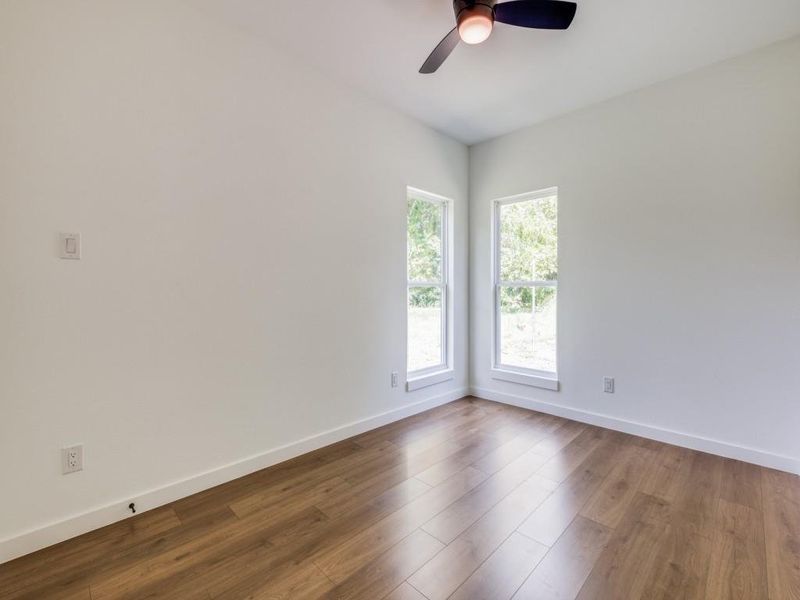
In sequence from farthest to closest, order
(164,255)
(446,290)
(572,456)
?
(446,290) < (572,456) < (164,255)

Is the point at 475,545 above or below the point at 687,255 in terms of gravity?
below

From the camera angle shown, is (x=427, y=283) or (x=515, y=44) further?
(x=427, y=283)

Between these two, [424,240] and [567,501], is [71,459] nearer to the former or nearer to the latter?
[567,501]

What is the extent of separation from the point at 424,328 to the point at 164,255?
89.9 inches

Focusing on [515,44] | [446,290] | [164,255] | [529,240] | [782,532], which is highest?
[515,44]

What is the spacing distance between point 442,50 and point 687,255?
2.22 metres

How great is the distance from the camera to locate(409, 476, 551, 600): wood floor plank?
1.42m

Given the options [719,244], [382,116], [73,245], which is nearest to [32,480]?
[73,245]

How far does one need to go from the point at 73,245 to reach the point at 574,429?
3.49 meters

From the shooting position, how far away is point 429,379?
11.5ft

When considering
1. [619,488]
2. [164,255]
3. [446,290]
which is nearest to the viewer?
[164,255]

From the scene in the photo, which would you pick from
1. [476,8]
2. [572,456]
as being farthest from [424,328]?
[476,8]

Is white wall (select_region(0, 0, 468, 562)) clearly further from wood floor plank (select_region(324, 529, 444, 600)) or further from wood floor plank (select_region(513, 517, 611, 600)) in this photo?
wood floor plank (select_region(513, 517, 611, 600))

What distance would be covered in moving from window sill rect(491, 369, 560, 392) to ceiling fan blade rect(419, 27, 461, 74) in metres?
2.71
